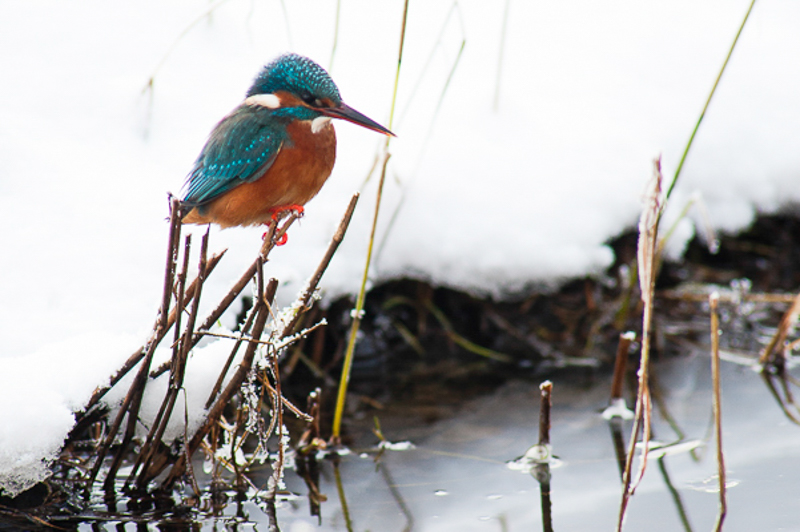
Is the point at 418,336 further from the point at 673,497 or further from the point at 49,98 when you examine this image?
the point at 49,98

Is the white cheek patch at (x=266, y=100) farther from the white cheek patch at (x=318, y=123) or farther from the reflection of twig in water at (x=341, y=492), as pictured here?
the reflection of twig in water at (x=341, y=492)

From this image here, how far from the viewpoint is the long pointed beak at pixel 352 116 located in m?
1.65

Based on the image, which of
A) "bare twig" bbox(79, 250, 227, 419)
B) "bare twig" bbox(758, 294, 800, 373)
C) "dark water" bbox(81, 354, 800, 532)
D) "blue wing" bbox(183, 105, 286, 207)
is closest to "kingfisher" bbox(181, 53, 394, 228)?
"blue wing" bbox(183, 105, 286, 207)

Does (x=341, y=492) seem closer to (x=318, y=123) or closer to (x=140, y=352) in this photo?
(x=140, y=352)

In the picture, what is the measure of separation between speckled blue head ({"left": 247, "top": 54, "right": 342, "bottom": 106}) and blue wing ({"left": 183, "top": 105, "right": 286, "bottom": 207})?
0.11 metres

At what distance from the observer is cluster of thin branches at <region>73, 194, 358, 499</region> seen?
6.07 ft

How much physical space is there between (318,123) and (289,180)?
156 millimetres

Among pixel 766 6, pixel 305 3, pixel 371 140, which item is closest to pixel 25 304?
pixel 371 140

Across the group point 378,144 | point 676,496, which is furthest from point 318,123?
point 676,496

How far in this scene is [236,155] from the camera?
181 cm

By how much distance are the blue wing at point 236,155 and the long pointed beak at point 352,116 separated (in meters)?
0.17

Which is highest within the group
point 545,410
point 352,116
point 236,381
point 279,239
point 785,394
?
point 352,116

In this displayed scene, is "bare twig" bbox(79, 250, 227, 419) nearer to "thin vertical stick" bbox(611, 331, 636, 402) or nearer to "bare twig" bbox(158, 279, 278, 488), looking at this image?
"bare twig" bbox(158, 279, 278, 488)

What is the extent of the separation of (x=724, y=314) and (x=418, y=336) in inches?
67.5
